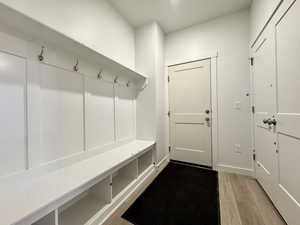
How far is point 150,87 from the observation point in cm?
257

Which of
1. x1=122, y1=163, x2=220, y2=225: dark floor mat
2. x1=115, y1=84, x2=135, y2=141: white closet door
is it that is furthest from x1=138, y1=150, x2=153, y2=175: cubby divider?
x1=115, y1=84, x2=135, y2=141: white closet door

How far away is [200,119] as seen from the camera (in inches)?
104

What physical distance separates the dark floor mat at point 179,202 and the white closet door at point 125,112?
879 millimetres

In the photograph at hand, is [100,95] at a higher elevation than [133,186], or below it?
higher

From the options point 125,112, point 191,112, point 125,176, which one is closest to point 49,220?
point 125,176

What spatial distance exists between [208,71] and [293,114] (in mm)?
1606

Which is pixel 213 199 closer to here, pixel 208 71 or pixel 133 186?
pixel 133 186

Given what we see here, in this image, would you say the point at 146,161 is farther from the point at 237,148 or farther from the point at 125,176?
the point at 237,148

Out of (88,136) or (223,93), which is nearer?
(88,136)

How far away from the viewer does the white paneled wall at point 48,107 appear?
1025mm

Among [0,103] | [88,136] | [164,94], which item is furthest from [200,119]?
[0,103]

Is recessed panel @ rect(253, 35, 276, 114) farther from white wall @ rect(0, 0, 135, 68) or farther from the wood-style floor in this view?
white wall @ rect(0, 0, 135, 68)

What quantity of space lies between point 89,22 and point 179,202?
2433 millimetres

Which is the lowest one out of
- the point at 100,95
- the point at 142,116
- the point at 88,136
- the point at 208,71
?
the point at 88,136
